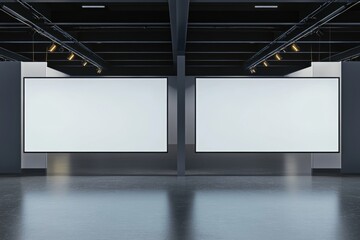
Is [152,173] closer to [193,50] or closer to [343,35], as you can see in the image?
[193,50]

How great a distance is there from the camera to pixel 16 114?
504 inches

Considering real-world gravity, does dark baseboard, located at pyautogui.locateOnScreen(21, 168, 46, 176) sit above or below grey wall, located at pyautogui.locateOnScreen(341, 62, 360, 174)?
below

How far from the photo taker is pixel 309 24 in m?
10.5

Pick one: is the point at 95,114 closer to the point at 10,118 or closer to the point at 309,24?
the point at 10,118

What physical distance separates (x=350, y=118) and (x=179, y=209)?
7.21m

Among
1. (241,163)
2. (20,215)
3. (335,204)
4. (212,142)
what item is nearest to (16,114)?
(212,142)

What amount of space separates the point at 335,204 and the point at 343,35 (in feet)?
22.8

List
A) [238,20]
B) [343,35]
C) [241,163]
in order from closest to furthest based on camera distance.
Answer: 1. [238,20]
2. [343,35]
3. [241,163]

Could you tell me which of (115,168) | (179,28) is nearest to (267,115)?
(179,28)

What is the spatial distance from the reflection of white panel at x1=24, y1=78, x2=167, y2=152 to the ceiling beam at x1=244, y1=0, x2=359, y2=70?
11.4 feet

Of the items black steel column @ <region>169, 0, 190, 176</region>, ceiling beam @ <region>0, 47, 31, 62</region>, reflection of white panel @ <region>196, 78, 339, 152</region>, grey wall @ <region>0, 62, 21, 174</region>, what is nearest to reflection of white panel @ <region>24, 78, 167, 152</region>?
black steel column @ <region>169, 0, 190, 176</region>

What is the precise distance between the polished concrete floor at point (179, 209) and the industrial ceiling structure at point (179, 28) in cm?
353

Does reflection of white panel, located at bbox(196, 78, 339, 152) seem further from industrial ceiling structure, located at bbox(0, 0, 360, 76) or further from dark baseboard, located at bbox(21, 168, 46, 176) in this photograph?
dark baseboard, located at bbox(21, 168, 46, 176)

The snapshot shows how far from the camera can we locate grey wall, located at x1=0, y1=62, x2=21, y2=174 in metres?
12.7
